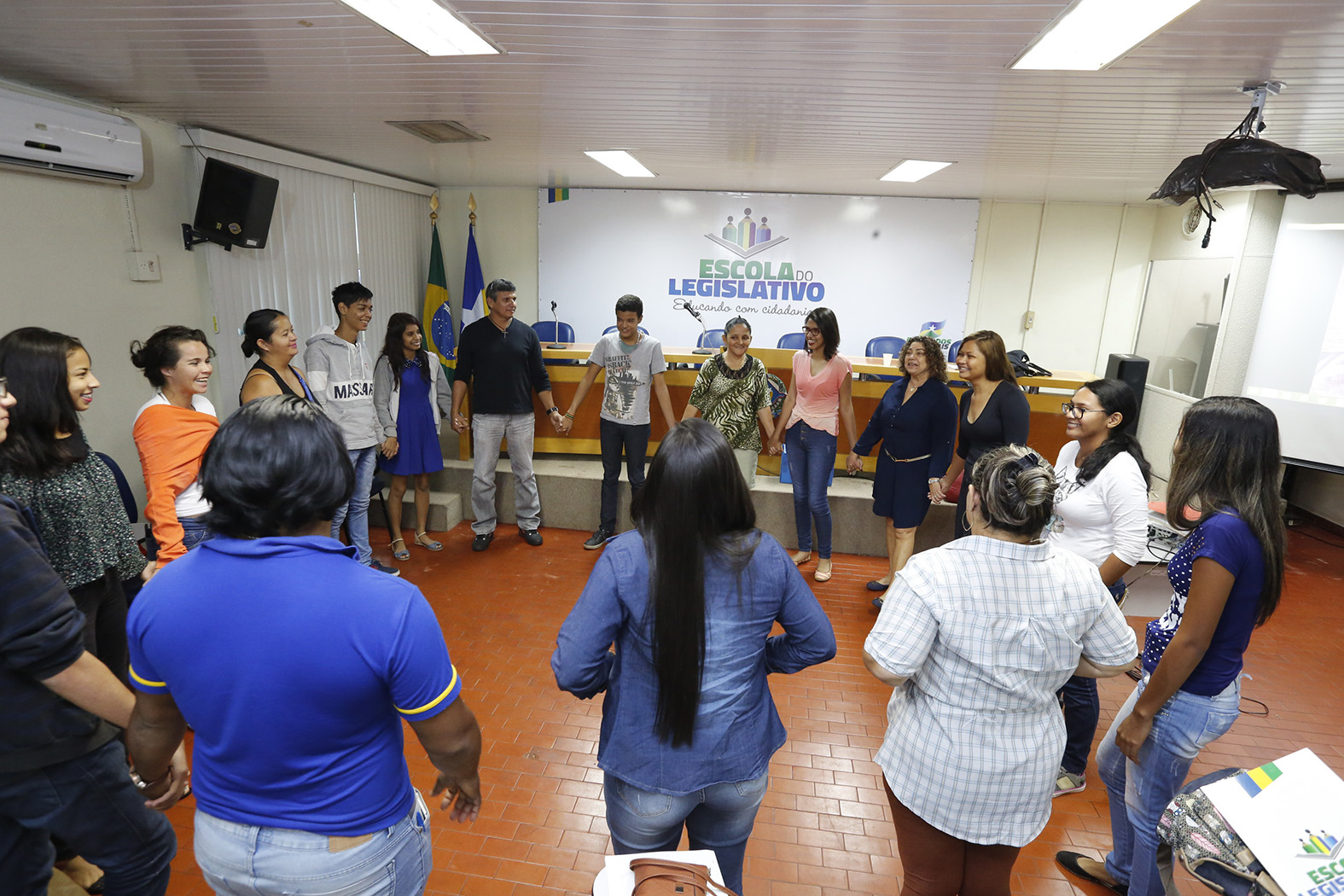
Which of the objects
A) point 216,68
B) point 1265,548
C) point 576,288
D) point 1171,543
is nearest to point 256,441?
point 1265,548

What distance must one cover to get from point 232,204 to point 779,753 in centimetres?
481

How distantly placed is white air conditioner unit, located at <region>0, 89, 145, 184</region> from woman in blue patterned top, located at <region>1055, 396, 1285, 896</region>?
4943 mm

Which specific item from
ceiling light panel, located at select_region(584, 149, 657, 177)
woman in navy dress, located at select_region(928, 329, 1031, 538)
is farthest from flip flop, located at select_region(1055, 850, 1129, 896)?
ceiling light panel, located at select_region(584, 149, 657, 177)

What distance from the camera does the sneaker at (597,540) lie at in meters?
5.22

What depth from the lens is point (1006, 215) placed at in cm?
788

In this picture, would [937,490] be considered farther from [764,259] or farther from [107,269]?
[107,269]

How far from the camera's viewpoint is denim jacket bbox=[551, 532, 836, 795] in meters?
1.45

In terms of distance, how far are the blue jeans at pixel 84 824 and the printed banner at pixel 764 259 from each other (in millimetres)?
7026

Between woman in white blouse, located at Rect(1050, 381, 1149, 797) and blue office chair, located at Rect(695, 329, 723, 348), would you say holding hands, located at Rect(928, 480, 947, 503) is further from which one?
blue office chair, located at Rect(695, 329, 723, 348)

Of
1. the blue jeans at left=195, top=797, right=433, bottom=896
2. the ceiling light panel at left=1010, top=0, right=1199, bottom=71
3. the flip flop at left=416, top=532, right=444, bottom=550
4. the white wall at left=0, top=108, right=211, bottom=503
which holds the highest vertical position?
the ceiling light panel at left=1010, top=0, right=1199, bottom=71

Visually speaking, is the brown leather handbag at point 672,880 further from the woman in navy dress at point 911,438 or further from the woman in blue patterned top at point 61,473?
the woman in navy dress at point 911,438

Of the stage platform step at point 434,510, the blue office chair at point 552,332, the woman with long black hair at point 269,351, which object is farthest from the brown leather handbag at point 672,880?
the blue office chair at point 552,332

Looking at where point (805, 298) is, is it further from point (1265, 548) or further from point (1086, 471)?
point (1265, 548)

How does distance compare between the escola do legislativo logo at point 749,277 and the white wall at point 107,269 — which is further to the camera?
the escola do legislativo logo at point 749,277
